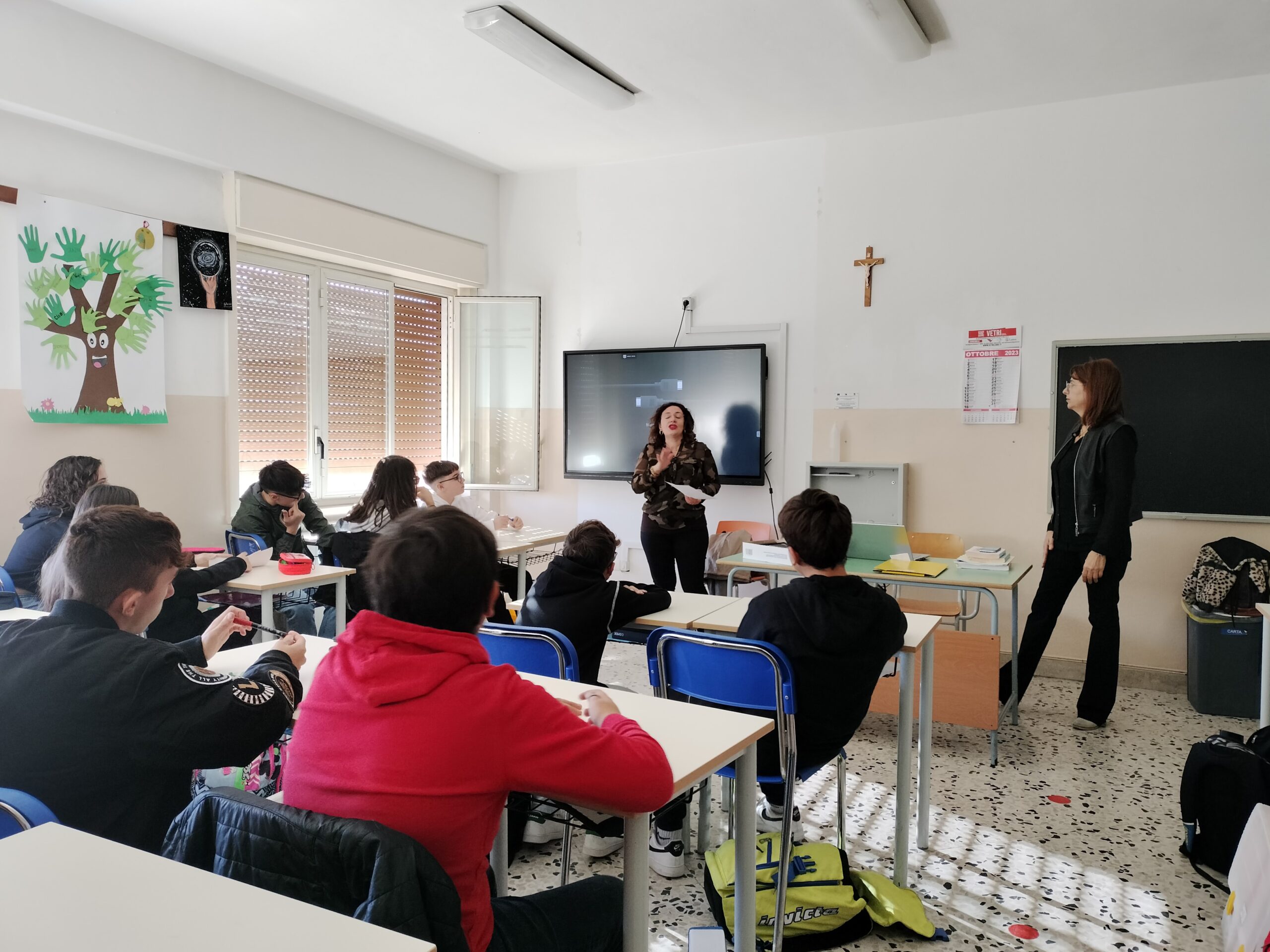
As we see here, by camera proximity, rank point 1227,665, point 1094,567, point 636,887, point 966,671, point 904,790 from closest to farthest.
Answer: point 636,887 < point 904,790 < point 966,671 < point 1094,567 < point 1227,665

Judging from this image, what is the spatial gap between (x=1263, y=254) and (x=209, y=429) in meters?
5.49

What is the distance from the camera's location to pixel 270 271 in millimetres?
5055

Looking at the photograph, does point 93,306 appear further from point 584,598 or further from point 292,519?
point 584,598

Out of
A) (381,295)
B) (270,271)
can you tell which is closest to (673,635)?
(270,271)

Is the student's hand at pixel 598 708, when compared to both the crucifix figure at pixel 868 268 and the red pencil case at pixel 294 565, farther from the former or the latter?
the crucifix figure at pixel 868 268

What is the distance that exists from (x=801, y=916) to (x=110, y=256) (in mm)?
4107

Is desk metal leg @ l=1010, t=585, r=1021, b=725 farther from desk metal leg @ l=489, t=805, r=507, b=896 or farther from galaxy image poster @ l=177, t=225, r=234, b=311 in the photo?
galaxy image poster @ l=177, t=225, r=234, b=311

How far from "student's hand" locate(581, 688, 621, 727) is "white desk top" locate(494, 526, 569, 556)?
2.81 meters

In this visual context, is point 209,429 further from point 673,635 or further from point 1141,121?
point 1141,121

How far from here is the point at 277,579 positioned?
3338mm

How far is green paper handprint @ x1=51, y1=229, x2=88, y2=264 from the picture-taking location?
392 centimetres

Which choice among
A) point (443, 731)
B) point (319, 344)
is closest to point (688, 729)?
point (443, 731)

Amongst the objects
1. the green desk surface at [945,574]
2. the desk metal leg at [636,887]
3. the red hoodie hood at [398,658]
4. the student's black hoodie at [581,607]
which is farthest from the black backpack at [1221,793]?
the red hoodie hood at [398,658]

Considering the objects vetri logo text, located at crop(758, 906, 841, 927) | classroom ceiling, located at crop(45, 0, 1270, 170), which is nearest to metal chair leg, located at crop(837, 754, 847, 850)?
vetri logo text, located at crop(758, 906, 841, 927)
